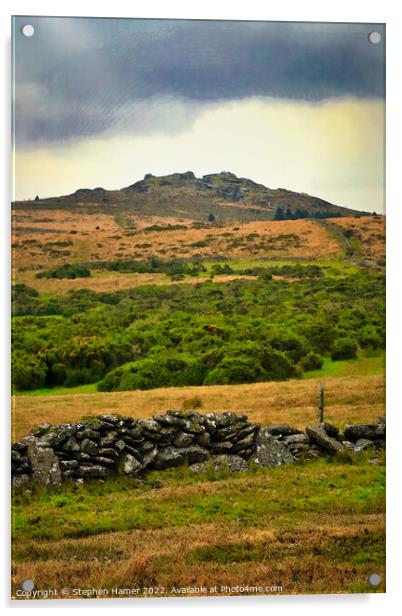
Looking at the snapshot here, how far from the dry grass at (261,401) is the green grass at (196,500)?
1.98 ft

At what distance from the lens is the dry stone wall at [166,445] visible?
1138 cm

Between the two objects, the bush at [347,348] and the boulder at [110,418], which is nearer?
the boulder at [110,418]

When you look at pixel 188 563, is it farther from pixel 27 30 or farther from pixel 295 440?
pixel 27 30

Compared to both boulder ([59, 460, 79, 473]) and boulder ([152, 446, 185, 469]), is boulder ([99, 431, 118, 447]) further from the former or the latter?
boulder ([152, 446, 185, 469])

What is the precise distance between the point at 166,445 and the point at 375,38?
5.24 metres

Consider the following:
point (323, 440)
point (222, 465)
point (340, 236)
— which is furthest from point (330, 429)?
point (340, 236)

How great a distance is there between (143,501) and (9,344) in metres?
2.29

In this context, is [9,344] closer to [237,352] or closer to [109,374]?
[109,374]

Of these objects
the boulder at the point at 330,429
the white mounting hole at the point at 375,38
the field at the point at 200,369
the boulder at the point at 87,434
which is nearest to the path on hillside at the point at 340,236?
the field at the point at 200,369

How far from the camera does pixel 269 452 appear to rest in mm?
11961

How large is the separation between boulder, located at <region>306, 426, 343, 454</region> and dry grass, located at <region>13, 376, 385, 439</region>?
0.13m

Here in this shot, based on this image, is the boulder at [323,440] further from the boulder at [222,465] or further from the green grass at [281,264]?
the green grass at [281,264]

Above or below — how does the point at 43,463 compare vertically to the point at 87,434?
below

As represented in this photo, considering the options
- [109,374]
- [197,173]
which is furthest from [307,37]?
[109,374]
